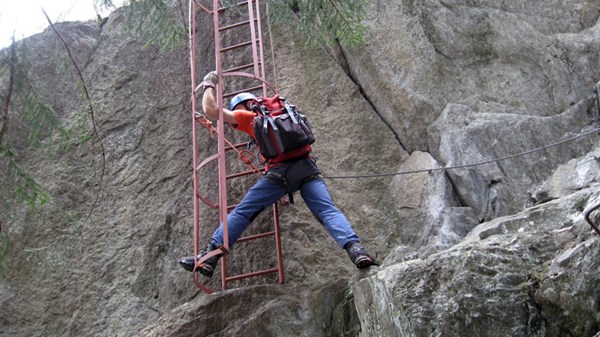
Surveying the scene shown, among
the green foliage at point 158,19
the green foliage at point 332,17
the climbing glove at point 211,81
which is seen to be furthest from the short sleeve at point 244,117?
the green foliage at point 332,17

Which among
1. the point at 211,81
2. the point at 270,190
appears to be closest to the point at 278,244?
the point at 270,190

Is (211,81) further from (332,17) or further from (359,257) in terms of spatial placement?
(359,257)

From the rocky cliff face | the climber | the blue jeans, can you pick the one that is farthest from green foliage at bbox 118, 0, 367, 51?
the blue jeans

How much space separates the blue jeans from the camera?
618cm

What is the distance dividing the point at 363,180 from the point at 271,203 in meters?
1.62

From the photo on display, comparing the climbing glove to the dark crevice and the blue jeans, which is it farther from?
the dark crevice

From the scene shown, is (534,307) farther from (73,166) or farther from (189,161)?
(73,166)

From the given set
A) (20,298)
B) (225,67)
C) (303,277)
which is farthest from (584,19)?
(20,298)

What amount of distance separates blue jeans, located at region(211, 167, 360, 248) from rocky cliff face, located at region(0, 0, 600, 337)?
49 centimetres

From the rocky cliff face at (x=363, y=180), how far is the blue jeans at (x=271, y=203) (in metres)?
0.49

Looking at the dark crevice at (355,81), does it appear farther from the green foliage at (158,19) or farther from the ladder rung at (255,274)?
the green foliage at (158,19)

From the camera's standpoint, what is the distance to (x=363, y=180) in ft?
25.7

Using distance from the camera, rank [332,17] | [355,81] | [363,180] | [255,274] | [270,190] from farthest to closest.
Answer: [355,81] < [363,180] < [332,17] < [255,274] < [270,190]

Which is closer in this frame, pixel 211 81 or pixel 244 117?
pixel 244 117
